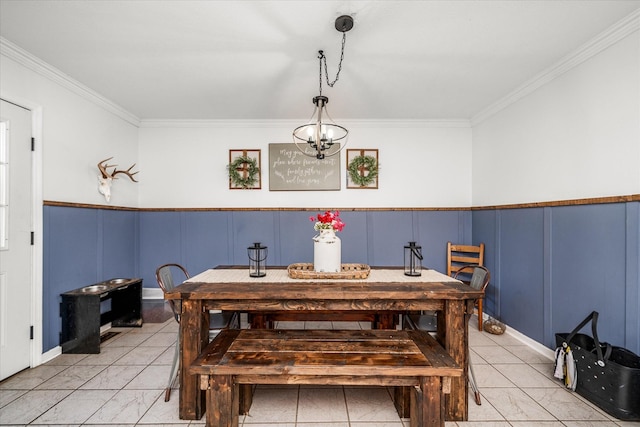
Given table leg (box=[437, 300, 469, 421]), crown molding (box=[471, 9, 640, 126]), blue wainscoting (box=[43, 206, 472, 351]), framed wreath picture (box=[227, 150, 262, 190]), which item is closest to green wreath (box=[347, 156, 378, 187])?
blue wainscoting (box=[43, 206, 472, 351])

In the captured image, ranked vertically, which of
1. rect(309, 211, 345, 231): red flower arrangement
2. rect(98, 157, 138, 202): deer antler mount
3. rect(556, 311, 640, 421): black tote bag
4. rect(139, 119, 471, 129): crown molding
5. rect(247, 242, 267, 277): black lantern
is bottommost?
rect(556, 311, 640, 421): black tote bag

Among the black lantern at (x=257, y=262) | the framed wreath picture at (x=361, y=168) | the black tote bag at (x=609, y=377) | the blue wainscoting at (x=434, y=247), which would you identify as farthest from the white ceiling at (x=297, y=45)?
the black tote bag at (x=609, y=377)

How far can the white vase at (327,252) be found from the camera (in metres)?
2.23

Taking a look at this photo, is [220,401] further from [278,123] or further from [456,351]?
[278,123]

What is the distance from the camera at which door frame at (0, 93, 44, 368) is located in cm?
255

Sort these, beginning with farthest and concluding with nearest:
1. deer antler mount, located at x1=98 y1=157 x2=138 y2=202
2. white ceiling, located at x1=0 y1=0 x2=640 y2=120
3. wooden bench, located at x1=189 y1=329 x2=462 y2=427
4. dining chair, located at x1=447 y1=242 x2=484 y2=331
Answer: dining chair, located at x1=447 y1=242 x2=484 y2=331 < deer antler mount, located at x1=98 y1=157 x2=138 y2=202 < white ceiling, located at x1=0 y1=0 x2=640 y2=120 < wooden bench, located at x1=189 y1=329 x2=462 y2=427

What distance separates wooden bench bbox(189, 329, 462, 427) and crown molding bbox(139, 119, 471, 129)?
325cm

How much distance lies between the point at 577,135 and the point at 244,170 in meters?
3.76

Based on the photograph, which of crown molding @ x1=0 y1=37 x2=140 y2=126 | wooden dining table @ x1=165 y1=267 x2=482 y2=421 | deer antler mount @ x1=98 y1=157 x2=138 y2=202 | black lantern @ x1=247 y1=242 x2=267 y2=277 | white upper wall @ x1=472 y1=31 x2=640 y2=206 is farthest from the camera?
deer antler mount @ x1=98 y1=157 x2=138 y2=202

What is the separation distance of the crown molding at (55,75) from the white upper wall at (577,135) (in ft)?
15.9

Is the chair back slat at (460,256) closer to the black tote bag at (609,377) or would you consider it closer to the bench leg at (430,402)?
the black tote bag at (609,377)

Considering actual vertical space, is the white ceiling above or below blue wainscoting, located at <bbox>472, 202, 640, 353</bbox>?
above

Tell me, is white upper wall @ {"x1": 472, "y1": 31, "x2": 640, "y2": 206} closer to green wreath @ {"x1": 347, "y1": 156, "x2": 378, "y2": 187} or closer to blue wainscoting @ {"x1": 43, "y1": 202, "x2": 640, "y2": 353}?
blue wainscoting @ {"x1": 43, "y1": 202, "x2": 640, "y2": 353}

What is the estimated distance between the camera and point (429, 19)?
2117mm
